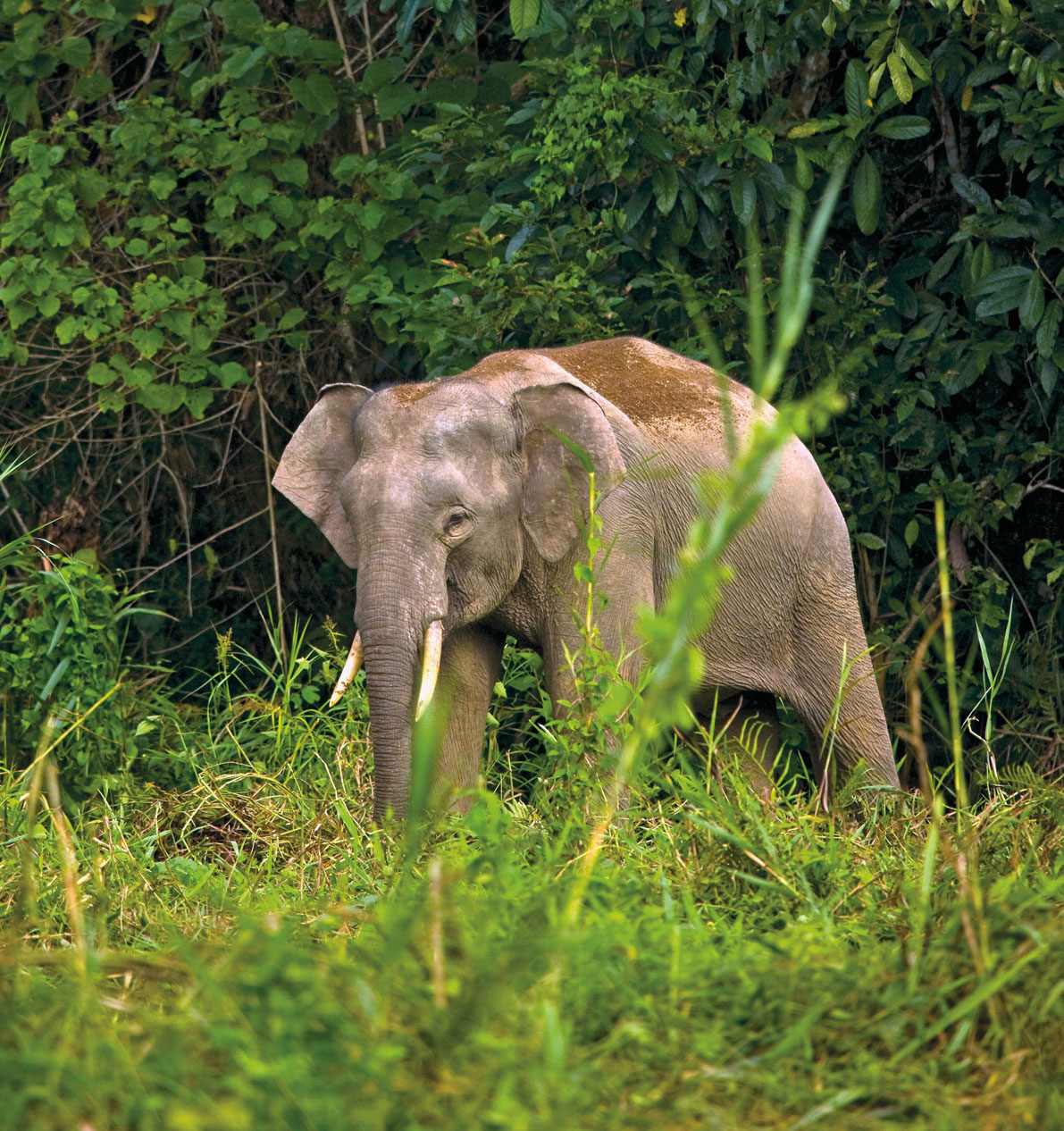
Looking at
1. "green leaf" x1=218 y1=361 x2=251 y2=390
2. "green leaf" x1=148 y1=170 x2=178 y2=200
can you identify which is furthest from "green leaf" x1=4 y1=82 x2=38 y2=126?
"green leaf" x1=218 y1=361 x2=251 y2=390

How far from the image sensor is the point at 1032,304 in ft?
17.9

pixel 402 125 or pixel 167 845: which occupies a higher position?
pixel 402 125

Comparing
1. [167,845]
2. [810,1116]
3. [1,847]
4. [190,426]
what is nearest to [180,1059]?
[810,1116]

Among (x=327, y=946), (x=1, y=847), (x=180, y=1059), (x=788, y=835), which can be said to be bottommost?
(x=1, y=847)

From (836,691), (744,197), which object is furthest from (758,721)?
(744,197)

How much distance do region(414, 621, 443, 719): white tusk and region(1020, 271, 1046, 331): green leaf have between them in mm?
2538

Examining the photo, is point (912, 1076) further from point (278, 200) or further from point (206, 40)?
point (206, 40)

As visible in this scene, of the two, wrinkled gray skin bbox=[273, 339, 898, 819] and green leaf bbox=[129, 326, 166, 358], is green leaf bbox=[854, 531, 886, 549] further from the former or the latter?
green leaf bbox=[129, 326, 166, 358]

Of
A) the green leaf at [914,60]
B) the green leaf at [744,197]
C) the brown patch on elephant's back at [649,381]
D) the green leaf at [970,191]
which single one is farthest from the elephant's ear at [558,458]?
the green leaf at [970,191]

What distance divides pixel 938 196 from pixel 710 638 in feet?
8.09

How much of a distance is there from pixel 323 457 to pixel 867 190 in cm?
237

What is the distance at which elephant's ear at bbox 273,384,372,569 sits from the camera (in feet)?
14.9

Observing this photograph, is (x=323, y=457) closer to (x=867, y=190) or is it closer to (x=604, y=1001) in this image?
(x=867, y=190)

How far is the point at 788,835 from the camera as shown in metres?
3.37
